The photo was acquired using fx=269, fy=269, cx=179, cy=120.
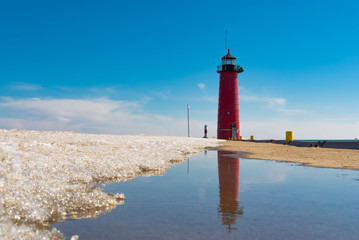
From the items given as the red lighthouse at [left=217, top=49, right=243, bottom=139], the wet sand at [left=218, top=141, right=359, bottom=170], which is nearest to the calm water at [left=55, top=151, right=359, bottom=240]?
the wet sand at [left=218, top=141, right=359, bottom=170]

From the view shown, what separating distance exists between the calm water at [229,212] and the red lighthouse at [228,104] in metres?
37.2

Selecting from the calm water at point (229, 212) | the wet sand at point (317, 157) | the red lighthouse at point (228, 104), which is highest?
the red lighthouse at point (228, 104)

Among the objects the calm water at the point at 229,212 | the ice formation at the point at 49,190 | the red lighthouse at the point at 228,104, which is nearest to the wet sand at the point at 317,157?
the calm water at the point at 229,212

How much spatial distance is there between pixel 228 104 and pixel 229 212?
4032 centimetres

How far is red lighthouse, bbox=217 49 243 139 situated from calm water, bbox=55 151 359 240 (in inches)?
1465

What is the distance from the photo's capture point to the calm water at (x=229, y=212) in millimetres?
3322

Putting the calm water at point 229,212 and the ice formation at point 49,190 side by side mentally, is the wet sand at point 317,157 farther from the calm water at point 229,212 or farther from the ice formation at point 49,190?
the ice formation at point 49,190

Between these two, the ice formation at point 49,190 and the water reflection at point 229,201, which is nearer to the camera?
the ice formation at point 49,190

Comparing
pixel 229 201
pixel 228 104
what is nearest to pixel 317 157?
pixel 229 201

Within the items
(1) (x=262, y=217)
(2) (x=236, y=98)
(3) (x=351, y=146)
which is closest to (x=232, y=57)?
(2) (x=236, y=98)

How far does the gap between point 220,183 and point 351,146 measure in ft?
67.3

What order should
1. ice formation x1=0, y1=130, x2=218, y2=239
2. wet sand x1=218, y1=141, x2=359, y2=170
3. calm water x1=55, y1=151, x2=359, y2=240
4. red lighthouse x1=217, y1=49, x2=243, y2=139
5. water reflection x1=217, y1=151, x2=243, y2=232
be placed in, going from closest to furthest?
calm water x1=55, y1=151, x2=359, y2=240
ice formation x1=0, y1=130, x2=218, y2=239
water reflection x1=217, y1=151, x2=243, y2=232
wet sand x1=218, y1=141, x2=359, y2=170
red lighthouse x1=217, y1=49, x2=243, y2=139

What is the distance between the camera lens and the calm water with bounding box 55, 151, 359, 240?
3.32 metres

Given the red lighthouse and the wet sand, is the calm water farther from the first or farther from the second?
the red lighthouse
